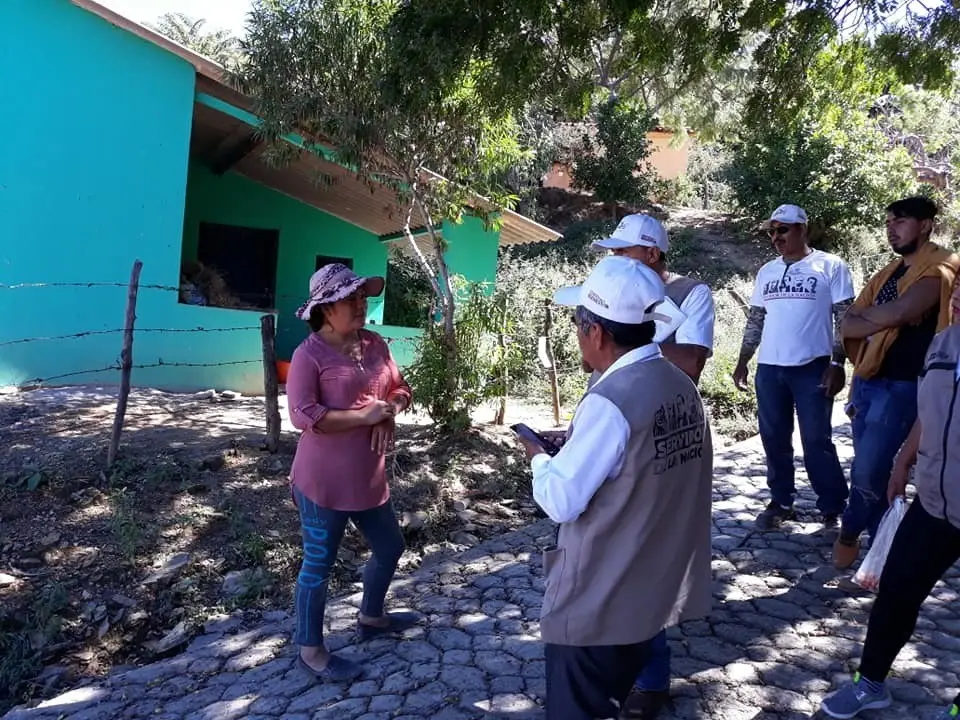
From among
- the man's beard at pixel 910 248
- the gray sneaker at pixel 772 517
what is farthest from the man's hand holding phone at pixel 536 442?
the gray sneaker at pixel 772 517

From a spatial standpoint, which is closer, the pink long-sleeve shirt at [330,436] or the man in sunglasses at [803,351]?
the pink long-sleeve shirt at [330,436]

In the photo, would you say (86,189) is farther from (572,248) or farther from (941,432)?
(572,248)

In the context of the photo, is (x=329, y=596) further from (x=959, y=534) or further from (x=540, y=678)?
(x=959, y=534)

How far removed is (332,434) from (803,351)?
272 centimetres

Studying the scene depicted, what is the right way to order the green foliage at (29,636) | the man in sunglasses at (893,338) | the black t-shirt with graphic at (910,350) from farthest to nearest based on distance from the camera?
the green foliage at (29,636) < the black t-shirt with graphic at (910,350) < the man in sunglasses at (893,338)

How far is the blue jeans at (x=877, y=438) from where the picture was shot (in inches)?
163

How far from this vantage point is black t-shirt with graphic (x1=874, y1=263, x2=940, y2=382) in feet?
13.5

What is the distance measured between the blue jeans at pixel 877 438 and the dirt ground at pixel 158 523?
9.13ft

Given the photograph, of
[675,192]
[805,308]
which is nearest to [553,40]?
[805,308]

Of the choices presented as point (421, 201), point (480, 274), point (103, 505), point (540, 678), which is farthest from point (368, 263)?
point (540, 678)

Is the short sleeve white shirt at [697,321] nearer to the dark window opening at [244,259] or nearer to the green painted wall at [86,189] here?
the green painted wall at [86,189]

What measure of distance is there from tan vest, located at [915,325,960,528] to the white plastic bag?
654 mm

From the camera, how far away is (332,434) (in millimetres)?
3475

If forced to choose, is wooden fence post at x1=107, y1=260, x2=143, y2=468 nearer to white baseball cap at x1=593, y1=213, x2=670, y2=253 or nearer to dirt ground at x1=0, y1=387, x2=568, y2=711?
dirt ground at x1=0, y1=387, x2=568, y2=711
